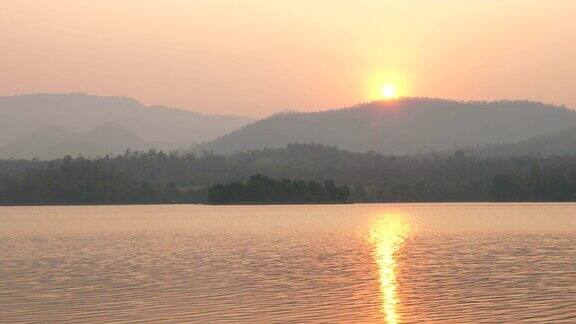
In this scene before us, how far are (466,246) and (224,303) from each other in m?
54.9

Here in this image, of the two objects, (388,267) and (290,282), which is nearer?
(290,282)

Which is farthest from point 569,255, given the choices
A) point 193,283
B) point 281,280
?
point 193,283

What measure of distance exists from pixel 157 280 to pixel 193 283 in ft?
10.7

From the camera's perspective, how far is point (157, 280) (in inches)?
2486

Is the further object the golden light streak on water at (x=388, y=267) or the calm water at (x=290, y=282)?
the golden light streak on water at (x=388, y=267)

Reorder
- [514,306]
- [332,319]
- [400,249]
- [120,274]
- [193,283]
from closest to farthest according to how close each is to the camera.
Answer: [332,319], [514,306], [193,283], [120,274], [400,249]

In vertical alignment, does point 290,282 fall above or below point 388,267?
below

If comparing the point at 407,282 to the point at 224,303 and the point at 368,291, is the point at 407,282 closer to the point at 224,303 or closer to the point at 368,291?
the point at 368,291

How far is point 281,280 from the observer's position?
208ft

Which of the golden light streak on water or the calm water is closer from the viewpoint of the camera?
the calm water

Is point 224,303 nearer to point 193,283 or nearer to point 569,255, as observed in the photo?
point 193,283

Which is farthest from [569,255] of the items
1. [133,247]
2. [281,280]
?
[133,247]

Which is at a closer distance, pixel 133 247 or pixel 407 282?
pixel 407 282

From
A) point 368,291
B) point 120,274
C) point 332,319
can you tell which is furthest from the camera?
point 120,274
